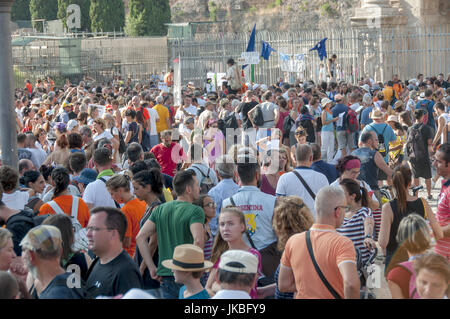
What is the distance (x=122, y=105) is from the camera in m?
16.2

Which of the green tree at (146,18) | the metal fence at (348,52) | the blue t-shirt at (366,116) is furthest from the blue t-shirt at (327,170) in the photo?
the green tree at (146,18)

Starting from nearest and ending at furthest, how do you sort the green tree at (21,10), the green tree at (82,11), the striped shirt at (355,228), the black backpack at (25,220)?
the black backpack at (25,220)
the striped shirt at (355,228)
the green tree at (82,11)
the green tree at (21,10)

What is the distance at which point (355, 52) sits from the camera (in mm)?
23875

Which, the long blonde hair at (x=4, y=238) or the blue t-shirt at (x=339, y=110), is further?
the blue t-shirt at (x=339, y=110)

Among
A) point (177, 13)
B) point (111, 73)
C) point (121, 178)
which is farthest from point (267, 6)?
point (121, 178)

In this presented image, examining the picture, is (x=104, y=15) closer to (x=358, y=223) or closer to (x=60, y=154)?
(x=60, y=154)

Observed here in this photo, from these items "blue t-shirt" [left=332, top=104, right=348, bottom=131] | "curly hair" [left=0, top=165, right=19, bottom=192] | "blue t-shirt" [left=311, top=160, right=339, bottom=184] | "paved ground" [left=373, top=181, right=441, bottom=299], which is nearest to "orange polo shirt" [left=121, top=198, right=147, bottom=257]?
"curly hair" [left=0, top=165, right=19, bottom=192]

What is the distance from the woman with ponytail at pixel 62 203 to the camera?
6.14 metres

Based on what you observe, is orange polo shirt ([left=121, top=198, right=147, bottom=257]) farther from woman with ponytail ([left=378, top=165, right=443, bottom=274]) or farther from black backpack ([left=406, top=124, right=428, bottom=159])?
black backpack ([left=406, top=124, right=428, bottom=159])

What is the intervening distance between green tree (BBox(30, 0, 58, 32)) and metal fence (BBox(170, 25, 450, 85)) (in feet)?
101

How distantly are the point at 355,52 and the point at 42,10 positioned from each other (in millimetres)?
35824

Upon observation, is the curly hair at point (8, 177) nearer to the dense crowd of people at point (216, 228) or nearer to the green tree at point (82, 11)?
the dense crowd of people at point (216, 228)

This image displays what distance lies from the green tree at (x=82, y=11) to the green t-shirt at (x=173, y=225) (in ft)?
154
